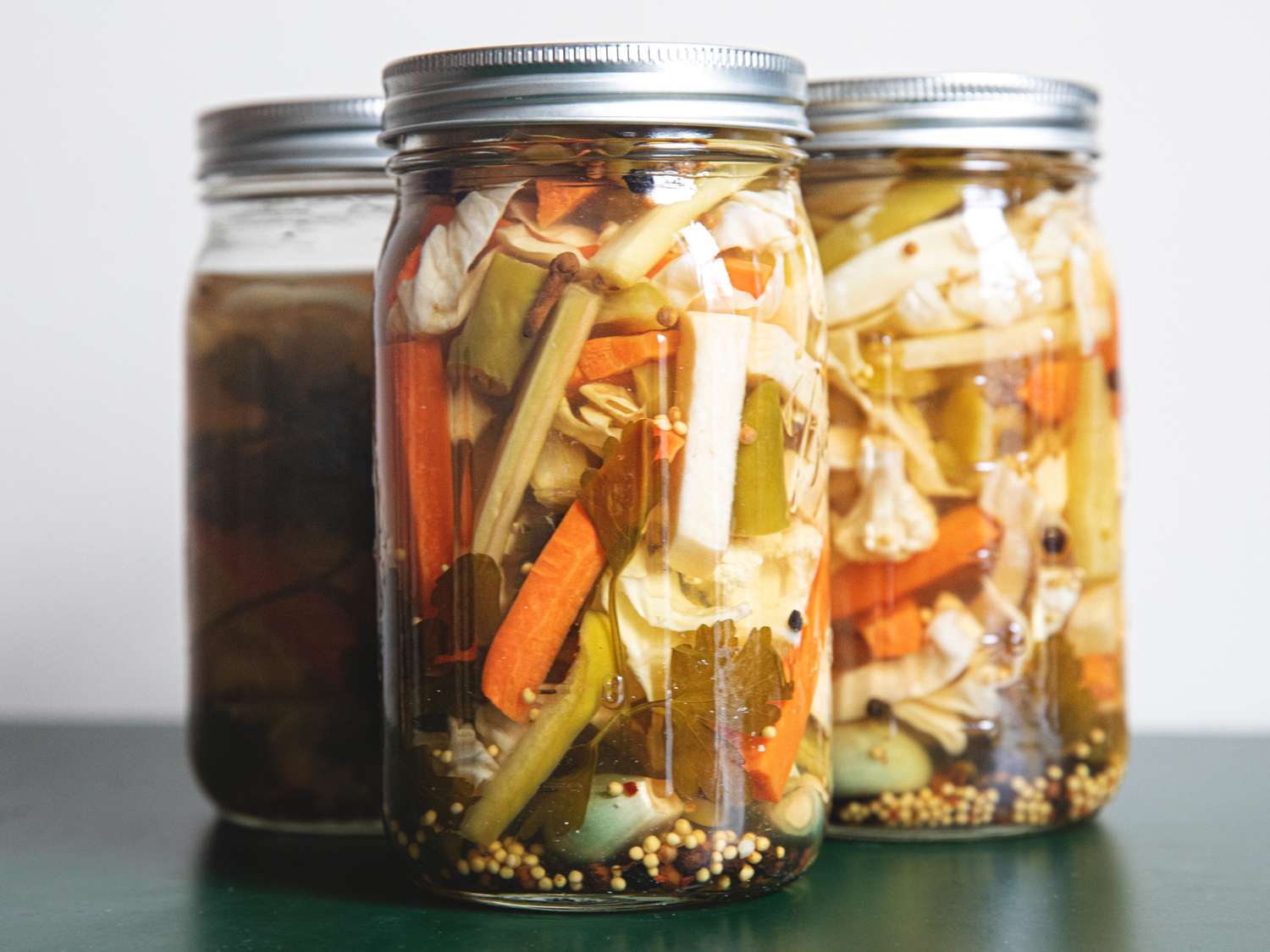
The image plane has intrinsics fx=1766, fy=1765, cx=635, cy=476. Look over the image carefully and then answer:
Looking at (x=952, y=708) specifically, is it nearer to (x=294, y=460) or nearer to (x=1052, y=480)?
(x=1052, y=480)

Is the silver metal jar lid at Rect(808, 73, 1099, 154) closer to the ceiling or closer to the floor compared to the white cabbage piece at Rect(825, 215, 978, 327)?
closer to the ceiling

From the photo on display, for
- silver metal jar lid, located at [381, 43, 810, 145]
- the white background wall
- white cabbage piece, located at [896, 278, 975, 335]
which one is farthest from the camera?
the white background wall

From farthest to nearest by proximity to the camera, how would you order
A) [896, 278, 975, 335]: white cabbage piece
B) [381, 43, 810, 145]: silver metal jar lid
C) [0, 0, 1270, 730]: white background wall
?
[0, 0, 1270, 730]: white background wall, [896, 278, 975, 335]: white cabbage piece, [381, 43, 810, 145]: silver metal jar lid

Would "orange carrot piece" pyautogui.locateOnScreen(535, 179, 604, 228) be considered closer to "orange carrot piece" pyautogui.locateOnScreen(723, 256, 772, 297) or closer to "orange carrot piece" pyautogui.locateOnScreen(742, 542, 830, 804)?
"orange carrot piece" pyautogui.locateOnScreen(723, 256, 772, 297)

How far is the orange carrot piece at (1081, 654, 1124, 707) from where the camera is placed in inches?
38.4

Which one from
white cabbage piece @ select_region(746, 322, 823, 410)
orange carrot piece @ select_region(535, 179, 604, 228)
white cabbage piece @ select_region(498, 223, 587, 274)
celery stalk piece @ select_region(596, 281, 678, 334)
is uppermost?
orange carrot piece @ select_region(535, 179, 604, 228)

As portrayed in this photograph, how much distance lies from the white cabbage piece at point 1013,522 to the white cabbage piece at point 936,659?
3 centimetres

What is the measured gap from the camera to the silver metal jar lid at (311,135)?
999mm

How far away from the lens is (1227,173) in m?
1.37

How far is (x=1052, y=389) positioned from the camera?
952mm

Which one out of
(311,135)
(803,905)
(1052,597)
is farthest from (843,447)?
(311,135)

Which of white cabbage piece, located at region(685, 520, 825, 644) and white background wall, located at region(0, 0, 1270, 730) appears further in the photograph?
white background wall, located at region(0, 0, 1270, 730)

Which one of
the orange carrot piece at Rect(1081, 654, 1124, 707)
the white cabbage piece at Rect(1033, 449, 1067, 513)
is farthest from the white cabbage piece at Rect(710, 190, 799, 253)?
the orange carrot piece at Rect(1081, 654, 1124, 707)

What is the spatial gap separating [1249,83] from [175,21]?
0.85 meters
